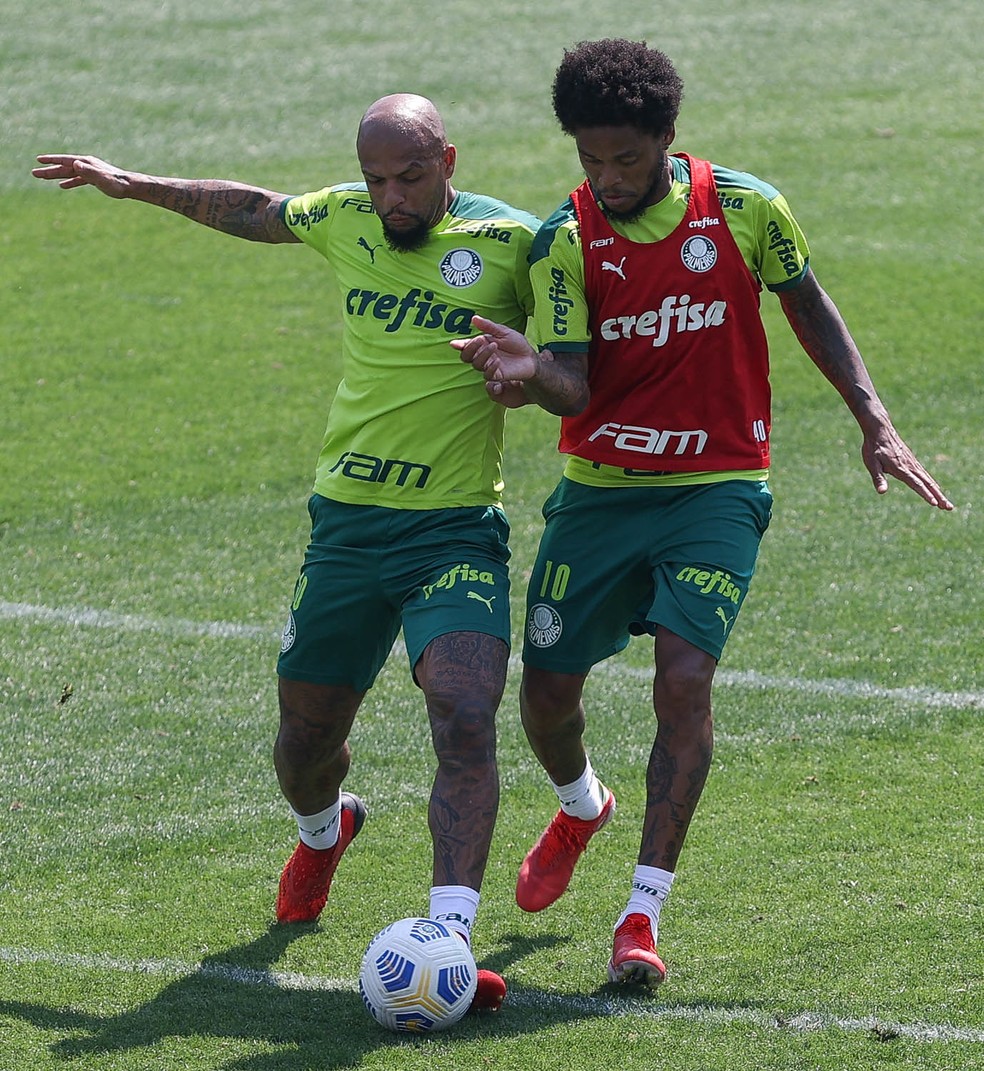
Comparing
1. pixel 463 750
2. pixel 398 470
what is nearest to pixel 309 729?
pixel 463 750

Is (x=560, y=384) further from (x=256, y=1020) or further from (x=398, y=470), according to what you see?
(x=256, y=1020)

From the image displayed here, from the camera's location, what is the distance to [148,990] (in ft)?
15.0

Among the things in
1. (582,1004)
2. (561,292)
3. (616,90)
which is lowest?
(582,1004)

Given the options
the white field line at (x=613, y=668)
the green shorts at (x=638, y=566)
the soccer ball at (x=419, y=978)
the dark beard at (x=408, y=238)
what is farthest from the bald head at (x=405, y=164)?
the white field line at (x=613, y=668)

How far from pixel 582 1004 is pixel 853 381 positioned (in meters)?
2.09

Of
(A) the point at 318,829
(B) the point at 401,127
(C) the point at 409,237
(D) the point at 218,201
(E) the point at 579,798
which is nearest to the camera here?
(B) the point at 401,127

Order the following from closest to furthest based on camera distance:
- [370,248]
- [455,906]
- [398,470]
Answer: [455,906]
[398,470]
[370,248]

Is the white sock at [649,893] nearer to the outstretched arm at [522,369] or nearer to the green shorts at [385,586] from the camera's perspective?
the green shorts at [385,586]

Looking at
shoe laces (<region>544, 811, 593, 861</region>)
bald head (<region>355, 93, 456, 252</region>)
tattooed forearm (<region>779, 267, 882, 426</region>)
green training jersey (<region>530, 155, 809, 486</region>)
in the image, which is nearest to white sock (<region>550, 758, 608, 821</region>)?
shoe laces (<region>544, 811, 593, 861</region>)

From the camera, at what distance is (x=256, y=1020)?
438cm

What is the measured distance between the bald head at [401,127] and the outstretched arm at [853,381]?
3.99ft

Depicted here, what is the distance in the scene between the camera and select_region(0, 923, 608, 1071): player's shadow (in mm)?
4137

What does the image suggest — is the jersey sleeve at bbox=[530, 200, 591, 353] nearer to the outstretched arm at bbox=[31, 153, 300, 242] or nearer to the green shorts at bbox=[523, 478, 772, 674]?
the green shorts at bbox=[523, 478, 772, 674]

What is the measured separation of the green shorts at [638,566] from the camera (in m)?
4.78
